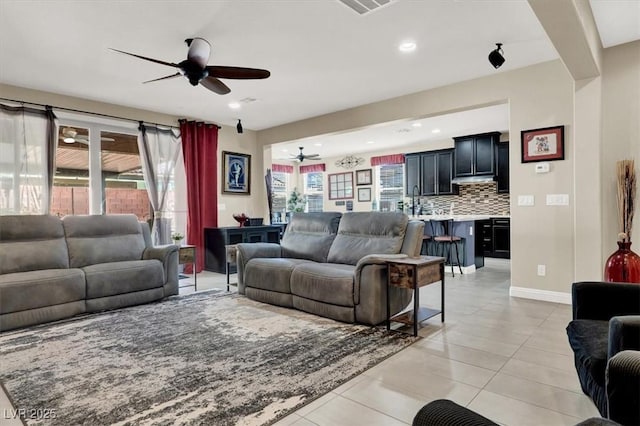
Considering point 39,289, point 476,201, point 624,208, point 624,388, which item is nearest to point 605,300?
point 624,388

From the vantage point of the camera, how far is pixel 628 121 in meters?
3.52

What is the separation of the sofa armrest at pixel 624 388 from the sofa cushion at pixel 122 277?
13.0 ft

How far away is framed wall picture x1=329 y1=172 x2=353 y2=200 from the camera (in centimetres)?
1027

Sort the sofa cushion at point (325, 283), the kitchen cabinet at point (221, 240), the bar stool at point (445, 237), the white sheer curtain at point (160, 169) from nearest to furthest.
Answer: the sofa cushion at point (325, 283) < the white sheer curtain at point (160, 169) < the bar stool at point (445, 237) < the kitchen cabinet at point (221, 240)

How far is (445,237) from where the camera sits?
5926mm

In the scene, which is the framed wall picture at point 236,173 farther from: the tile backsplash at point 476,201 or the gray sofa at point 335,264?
the tile backsplash at point 476,201

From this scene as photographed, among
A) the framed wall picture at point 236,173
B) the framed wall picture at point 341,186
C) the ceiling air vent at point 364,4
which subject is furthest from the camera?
the framed wall picture at point 341,186

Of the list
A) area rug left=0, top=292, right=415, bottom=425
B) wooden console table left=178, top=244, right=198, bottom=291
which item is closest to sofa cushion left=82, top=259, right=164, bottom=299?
area rug left=0, top=292, right=415, bottom=425

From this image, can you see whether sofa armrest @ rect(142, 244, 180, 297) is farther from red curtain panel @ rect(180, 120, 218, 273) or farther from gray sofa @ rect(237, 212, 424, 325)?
red curtain panel @ rect(180, 120, 218, 273)

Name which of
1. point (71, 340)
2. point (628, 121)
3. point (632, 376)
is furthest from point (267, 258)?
point (628, 121)

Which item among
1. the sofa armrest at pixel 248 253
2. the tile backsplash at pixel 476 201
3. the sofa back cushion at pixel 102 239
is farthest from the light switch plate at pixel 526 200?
the sofa back cushion at pixel 102 239

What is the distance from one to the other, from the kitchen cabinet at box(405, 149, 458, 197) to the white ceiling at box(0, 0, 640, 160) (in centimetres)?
369

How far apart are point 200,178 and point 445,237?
167 inches

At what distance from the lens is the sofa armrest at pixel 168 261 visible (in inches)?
166
